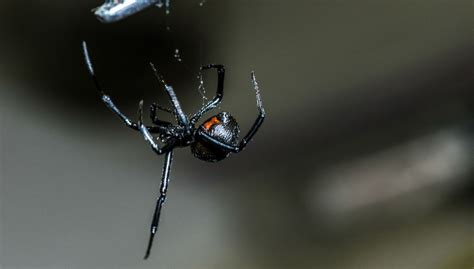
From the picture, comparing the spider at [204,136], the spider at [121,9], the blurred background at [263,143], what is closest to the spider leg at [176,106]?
the spider at [204,136]

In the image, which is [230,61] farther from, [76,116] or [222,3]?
[76,116]

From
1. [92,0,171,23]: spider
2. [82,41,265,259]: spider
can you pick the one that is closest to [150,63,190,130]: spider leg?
[82,41,265,259]: spider

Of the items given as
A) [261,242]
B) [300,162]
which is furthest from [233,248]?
[300,162]

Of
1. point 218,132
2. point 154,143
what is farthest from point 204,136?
point 154,143

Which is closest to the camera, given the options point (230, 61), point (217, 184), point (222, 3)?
point (222, 3)

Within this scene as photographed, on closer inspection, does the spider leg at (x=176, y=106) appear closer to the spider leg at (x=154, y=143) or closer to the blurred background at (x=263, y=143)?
the spider leg at (x=154, y=143)

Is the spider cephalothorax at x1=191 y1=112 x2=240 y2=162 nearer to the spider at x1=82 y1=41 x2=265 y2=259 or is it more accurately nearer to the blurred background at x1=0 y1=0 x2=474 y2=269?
the spider at x1=82 y1=41 x2=265 y2=259

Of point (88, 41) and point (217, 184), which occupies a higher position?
point (88, 41)

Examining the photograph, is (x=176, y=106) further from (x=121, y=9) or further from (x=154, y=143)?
(x=121, y=9)
